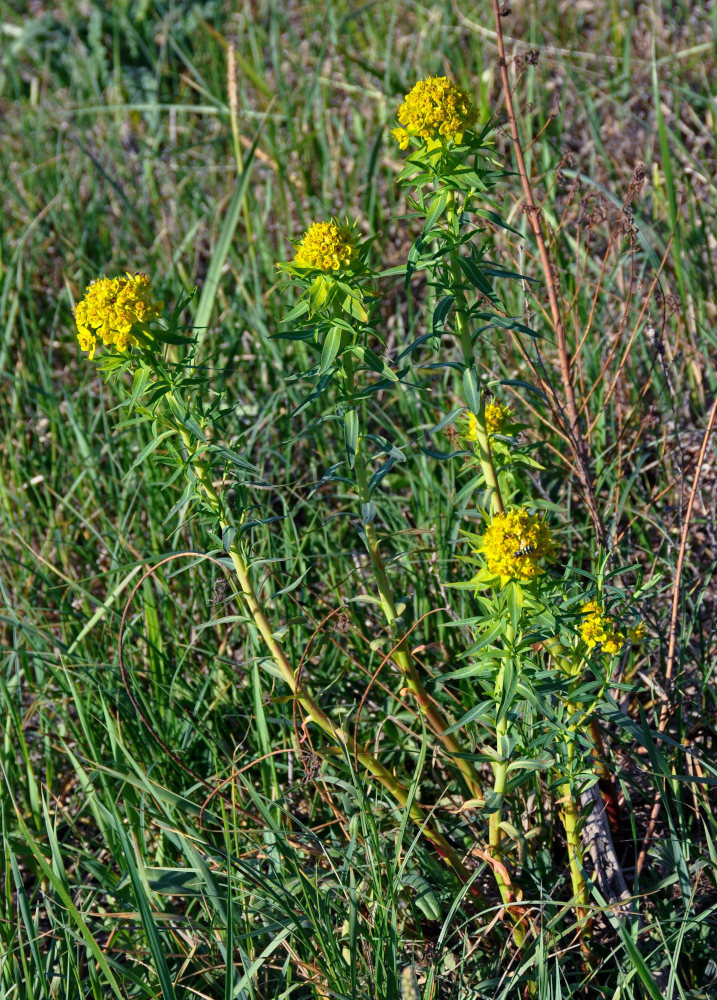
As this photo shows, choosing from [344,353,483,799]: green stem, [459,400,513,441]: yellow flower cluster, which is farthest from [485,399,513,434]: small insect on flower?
[344,353,483,799]: green stem

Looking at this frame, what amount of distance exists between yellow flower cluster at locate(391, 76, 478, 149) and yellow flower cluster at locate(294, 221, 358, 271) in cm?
19

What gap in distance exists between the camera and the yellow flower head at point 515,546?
4.33 feet

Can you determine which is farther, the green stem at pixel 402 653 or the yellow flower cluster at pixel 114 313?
the green stem at pixel 402 653

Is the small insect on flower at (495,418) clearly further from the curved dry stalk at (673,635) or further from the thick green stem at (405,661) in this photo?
the curved dry stalk at (673,635)

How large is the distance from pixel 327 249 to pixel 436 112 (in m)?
0.26

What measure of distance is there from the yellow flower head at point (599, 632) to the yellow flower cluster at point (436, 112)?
80 cm

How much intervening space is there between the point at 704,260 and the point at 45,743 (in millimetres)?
2527

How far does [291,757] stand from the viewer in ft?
6.86

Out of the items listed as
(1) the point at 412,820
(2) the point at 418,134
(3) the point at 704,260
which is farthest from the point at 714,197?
(1) the point at 412,820

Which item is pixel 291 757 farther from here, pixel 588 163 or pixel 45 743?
pixel 588 163

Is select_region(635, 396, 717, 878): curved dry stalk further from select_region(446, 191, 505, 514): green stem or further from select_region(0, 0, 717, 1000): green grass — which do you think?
select_region(446, 191, 505, 514): green stem

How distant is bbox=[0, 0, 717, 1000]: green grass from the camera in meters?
1.65

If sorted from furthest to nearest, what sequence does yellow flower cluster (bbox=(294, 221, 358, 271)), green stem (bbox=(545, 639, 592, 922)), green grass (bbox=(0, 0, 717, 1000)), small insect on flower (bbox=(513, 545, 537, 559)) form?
green grass (bbox=(0, 0, 717, 1000)) → green stem (bbox=(545, 639, 592, 922)) → yellow flower cluster (bbox=(294, 221, 358, 271)) → small insect on flower (bbox=(513, 545, 537, 559))

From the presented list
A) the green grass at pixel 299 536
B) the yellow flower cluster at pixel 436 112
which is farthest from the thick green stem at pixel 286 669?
the yellow flower cluster at pixel 436 112
